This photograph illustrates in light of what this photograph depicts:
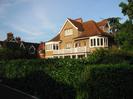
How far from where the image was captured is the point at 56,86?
2003 cm

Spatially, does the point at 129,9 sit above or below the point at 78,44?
above

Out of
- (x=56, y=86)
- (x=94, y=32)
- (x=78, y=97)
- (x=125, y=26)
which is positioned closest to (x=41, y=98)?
(x=56, y=86)

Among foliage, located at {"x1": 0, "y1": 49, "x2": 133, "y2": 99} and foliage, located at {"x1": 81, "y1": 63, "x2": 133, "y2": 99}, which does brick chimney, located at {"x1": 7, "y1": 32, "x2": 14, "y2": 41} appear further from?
foliage, located at {"x1": 81, "y1": 63, "x2": 133, "y2": 99}

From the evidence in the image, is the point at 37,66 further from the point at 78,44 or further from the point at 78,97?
the point at 78,44

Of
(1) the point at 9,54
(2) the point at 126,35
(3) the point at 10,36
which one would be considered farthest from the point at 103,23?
(3) the point at 10,36

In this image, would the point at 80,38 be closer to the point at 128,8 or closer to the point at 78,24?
the point at 78,24

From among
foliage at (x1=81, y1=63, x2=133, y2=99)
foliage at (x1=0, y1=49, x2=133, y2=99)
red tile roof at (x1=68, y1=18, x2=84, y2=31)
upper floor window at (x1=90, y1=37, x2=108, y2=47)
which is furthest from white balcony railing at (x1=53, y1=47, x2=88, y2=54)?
foliage at (x1=81, y1=63, x2=133, y2=99)

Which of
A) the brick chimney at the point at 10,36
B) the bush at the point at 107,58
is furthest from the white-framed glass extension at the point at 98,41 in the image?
the brick chimney at the point at 10,36

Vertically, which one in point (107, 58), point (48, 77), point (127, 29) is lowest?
point (48, 77)

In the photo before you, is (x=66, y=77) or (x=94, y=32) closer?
(x=66, y=77)

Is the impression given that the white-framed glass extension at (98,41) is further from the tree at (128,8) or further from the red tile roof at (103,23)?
the tree at (128,8)

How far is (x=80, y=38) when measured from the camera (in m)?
60.9

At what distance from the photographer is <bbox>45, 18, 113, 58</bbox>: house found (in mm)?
57944

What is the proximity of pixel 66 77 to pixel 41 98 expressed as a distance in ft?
9.41
